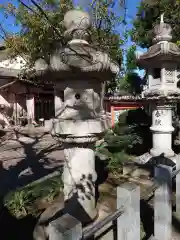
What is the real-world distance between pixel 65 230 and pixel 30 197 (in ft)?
9.04

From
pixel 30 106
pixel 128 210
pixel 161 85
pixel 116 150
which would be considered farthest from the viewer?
pixel 30 106

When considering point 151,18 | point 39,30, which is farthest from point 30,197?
point 151,18

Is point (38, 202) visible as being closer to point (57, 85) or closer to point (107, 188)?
point (107, 188)

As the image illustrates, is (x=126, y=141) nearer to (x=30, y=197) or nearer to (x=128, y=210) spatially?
(x=30, y=197)

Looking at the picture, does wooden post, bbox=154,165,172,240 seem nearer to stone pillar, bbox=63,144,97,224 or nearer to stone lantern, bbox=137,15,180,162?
stone pillar, bbox=63,144,97,224

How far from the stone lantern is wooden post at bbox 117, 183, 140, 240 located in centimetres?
383

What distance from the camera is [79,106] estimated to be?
2.91m

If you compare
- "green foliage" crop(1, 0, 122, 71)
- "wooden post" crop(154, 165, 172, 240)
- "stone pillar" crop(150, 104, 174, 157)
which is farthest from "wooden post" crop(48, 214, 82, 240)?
"green foliage" crop(1, 0, 122, 71)

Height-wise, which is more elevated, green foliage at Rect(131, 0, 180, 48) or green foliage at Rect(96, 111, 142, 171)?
green foliage at Rect(131, 0, 180, 48)

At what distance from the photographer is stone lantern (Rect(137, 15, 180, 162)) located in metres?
5.51

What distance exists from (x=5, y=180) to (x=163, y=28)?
598 cm

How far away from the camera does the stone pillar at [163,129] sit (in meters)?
5.82

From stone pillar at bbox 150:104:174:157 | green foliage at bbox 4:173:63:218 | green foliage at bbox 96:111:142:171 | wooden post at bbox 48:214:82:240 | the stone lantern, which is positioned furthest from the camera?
stone pillar at bbox 150:104:174:157

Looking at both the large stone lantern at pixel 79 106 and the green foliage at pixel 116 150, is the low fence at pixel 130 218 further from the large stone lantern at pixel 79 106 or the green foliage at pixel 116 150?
the green foliage at pixel 116 150
